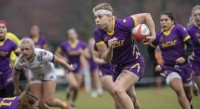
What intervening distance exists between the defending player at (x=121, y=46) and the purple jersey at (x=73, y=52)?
6660mm

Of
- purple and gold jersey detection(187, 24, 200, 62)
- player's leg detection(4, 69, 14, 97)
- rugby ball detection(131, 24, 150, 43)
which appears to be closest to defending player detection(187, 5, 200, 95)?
purple and gold jersey detection(187, 24, 200, 62)

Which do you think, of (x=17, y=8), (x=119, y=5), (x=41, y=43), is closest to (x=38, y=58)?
(x=41, y=43)

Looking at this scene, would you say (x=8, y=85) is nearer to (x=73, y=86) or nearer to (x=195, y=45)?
(x=195, y=45)

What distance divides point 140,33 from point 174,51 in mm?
1554

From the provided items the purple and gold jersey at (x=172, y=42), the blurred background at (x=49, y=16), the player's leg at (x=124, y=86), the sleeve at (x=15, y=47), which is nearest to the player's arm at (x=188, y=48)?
the purple and gold jersey at (x=172, y=42)

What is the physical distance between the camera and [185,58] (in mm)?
10828

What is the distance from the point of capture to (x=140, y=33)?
31.7 feet

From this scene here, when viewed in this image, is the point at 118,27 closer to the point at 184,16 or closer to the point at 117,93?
the point at 117,93

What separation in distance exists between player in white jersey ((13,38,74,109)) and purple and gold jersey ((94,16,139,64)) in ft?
4.22

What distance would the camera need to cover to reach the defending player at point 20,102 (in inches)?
329

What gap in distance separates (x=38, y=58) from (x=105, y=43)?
1620 millimetres

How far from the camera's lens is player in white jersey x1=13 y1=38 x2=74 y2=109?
34.6 ft

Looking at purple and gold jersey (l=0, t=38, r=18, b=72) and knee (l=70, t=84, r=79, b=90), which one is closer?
purple and gold jersey (l=0, t=38, r=18, b=72)

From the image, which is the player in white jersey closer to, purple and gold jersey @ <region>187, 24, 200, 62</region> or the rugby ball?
the rugby ball
